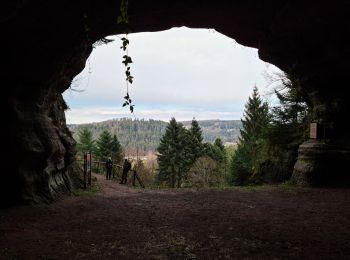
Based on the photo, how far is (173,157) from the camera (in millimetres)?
58406

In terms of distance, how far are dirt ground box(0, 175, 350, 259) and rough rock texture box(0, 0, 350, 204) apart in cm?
162

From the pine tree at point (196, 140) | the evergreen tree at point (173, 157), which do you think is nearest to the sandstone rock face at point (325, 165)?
the evergreen tree at point (173, 157)

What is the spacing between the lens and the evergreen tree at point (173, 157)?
58.2m

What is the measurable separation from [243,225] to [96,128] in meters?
149

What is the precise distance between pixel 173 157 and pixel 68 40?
46492mm

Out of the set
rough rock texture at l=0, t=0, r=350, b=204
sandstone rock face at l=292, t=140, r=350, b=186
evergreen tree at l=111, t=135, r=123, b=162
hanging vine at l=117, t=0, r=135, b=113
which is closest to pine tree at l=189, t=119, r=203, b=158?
evergreen tree at l=111, t=135, r=123, b=162

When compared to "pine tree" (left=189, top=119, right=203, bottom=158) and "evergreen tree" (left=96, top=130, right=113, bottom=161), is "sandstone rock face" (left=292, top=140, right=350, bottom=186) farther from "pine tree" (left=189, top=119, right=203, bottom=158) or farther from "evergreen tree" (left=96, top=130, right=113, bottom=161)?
"evergreen tree" (left=96, top=130, right=113, bottom=161)

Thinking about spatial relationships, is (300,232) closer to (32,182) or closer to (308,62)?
(32,182)

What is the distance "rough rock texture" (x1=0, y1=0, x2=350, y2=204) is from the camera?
11531mm

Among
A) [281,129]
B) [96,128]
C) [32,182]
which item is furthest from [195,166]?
[96,128]

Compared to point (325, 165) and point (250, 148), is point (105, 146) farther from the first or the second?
point (325, 165)

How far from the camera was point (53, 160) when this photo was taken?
582 inches

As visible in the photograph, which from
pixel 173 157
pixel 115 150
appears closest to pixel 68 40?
pixel 173 157

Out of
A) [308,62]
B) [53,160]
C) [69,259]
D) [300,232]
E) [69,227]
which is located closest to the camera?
[69,259]
